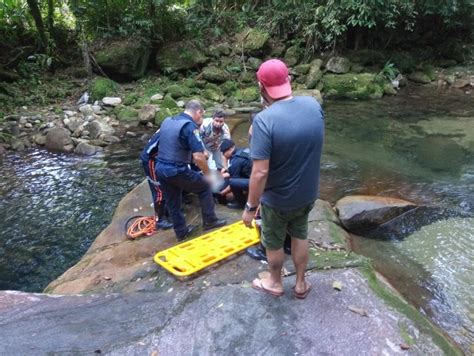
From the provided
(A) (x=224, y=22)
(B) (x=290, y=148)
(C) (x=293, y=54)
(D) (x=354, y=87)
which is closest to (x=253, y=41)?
(C) (x=293, y=54)

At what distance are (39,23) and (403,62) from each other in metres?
12.9

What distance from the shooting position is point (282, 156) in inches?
121

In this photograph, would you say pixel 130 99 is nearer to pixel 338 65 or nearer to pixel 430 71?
pixel 338 65

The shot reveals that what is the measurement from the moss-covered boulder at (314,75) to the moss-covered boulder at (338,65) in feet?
1.16

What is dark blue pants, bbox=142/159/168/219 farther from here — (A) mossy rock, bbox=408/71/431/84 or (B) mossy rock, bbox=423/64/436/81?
(B) mossy rock, bbox=423/64/436/81

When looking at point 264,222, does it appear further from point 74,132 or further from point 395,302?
point 74,132

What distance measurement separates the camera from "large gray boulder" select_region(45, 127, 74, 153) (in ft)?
33.6

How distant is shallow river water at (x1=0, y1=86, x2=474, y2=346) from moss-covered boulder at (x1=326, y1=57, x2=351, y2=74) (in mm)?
2976

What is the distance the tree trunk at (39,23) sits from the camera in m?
14.0

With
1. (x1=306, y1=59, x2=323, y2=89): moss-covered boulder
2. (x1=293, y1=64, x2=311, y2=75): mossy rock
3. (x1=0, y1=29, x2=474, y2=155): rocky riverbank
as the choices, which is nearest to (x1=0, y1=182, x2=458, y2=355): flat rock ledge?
(x1=0, y1=29, x2=474, y2=155): rocky riverbank

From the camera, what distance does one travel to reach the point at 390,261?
5148 millimetres

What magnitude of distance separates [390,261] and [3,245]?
17.7 ft

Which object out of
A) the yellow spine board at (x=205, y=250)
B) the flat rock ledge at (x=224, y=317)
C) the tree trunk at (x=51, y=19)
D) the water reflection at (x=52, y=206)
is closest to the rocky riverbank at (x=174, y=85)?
the water reflection at (x=52, y=206)

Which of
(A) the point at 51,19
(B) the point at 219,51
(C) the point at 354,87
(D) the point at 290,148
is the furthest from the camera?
(B) the point at 219,51
